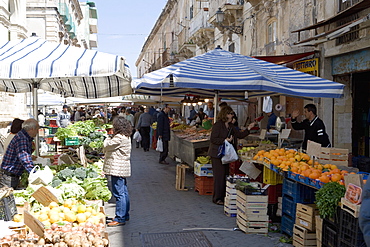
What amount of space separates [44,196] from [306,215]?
130 inches

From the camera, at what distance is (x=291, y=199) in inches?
236

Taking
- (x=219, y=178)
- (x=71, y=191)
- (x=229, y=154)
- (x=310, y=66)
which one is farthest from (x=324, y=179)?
(x=310, y=66)

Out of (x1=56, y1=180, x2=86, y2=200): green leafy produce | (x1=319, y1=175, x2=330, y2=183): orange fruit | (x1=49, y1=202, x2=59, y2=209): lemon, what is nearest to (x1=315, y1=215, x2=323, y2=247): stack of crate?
(x1=319, y1=175, x2=330, y2=183): orange fruit

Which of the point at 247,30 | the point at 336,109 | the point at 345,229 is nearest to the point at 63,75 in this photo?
the point at 345,229

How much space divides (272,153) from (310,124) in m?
1.30

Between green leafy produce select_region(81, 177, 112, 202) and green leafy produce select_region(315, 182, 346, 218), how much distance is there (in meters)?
2.78

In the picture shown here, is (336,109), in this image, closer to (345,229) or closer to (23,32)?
(345,229)

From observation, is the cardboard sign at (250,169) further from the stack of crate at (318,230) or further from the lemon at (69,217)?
the lemon at (69,217)

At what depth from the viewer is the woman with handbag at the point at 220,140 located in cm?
772

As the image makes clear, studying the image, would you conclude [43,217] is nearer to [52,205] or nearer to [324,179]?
[52,205]

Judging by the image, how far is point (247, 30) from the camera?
19.3 m

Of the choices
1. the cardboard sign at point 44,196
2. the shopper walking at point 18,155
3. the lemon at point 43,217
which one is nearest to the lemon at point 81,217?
the lemon at point 43,217

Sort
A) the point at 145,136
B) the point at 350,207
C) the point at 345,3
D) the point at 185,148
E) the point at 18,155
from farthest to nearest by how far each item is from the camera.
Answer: the point at 145,136, the point at 185,148, the point at 345,3, the point at 18,155, the point at 350,207

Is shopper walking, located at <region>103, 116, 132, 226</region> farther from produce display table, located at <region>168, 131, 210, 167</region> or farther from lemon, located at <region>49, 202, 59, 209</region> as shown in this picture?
produce display table, located at <region>168, 131, 210, 167</region>
